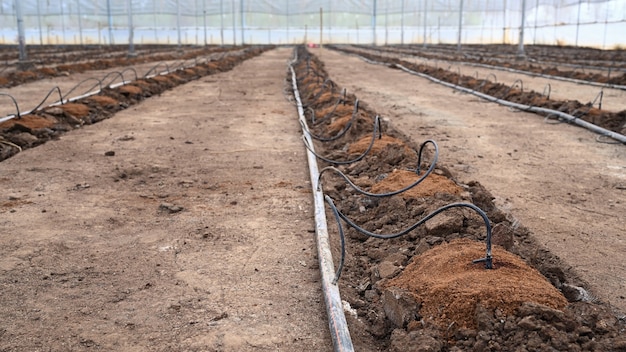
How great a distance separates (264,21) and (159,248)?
198ft

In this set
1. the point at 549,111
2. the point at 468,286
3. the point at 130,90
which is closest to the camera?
the point at 468,286

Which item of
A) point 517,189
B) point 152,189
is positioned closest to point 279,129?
point 152,189

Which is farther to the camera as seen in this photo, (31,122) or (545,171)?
(31,122)

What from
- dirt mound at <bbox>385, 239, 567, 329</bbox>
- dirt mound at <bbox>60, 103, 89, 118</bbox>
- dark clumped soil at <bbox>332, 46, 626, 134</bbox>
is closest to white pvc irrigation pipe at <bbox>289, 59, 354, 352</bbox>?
dirt mound at <bbox>385, 239, 567, 329</bbox>

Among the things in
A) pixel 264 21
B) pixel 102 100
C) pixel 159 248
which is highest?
pixel 264 21

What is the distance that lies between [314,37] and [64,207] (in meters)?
60.3

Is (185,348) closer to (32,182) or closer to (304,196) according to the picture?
(304,196)

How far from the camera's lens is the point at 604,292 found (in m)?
3.98

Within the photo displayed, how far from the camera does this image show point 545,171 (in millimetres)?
7258

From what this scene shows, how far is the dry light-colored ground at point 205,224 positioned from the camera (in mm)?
3559

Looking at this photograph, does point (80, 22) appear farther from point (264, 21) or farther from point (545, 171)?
point (545, 171)

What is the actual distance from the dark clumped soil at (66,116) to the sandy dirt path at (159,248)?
398mm

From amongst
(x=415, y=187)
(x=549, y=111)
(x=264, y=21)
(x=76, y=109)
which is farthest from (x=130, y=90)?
(x=264, y=21)

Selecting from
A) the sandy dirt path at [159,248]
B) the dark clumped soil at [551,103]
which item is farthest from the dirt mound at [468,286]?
the dark clumped soil at [551,103]
